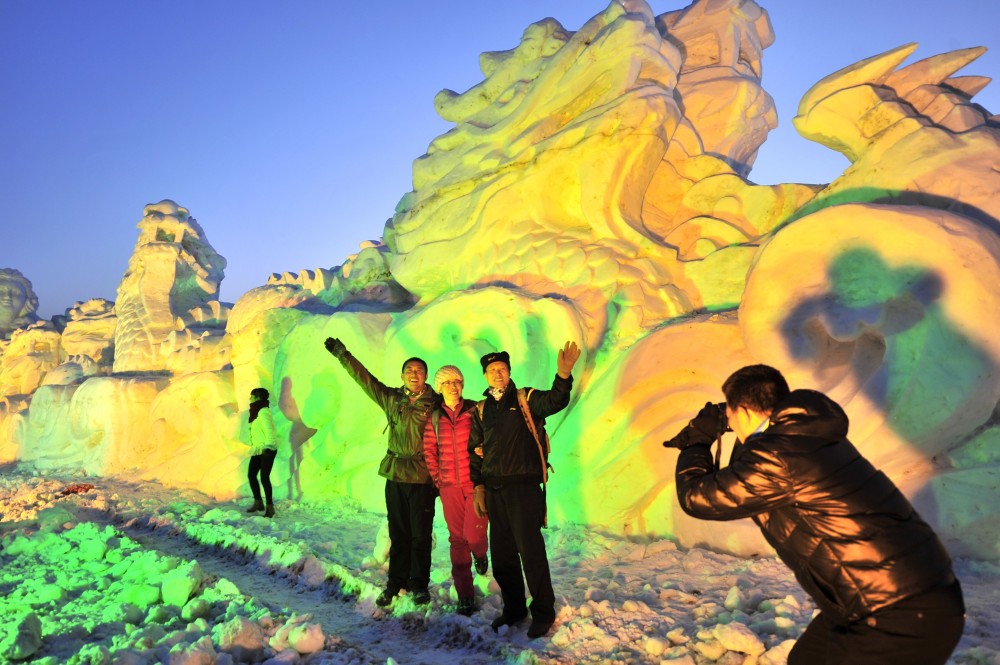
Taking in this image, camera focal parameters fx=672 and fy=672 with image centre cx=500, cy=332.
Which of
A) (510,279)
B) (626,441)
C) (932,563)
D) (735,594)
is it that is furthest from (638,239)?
(932,563)

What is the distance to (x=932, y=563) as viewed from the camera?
1.43m

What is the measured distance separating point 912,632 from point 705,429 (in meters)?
0.61

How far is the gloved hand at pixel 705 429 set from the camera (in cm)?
175

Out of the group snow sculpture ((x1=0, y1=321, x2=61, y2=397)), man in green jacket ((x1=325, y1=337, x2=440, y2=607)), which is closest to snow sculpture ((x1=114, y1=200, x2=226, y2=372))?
snow sculpture ((x1=0, y1=321, x2=61, y2=397))

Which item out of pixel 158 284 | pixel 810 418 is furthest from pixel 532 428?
pixel 158 284

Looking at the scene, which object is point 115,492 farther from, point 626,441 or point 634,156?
point 634,156

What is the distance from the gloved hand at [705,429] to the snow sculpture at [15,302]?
14.5 metres

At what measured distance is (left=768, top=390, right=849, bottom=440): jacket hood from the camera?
4.93 ft

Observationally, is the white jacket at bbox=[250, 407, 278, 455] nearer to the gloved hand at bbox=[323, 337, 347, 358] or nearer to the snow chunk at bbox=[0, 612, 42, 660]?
the gloved hand at bbox=[323, 337, 347, 358]

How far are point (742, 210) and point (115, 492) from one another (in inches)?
263

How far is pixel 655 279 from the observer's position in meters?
4.75

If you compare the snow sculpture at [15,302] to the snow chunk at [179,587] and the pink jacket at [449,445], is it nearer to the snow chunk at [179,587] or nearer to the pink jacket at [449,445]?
the snow chunk at [179,587]

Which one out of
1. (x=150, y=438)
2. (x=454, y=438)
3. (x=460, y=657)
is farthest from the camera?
(x=150, y=438)

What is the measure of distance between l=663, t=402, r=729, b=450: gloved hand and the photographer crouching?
0.13 m
